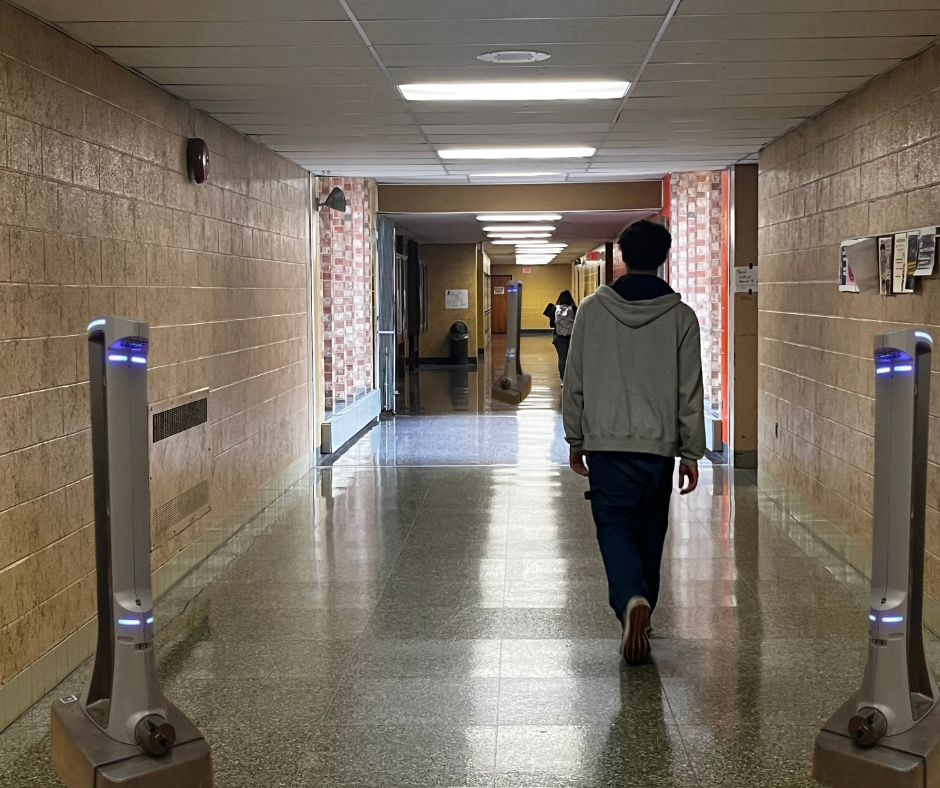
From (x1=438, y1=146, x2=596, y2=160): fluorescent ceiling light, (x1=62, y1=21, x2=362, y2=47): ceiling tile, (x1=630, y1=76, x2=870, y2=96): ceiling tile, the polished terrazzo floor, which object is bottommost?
the polished terrazzo floor

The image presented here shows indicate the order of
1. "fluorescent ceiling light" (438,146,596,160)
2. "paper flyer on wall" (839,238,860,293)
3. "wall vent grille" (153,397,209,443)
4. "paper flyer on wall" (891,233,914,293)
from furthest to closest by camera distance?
"fluorescent ceiling light" (438,146,596,160) < "paper flyer on wall" (839,238,860,293) < "wall vent grille" (153,397,209,443) < "paper flyer on wall" (891,233,914,293)

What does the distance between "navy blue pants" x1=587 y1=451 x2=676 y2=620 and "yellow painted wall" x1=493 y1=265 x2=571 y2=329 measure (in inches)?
1405

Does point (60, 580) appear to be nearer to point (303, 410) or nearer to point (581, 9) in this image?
point (581, 9)

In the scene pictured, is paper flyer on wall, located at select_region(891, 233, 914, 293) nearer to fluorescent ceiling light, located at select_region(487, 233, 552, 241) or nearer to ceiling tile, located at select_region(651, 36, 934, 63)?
ceiling tile, located at select_region(651, 36, 934, 63)

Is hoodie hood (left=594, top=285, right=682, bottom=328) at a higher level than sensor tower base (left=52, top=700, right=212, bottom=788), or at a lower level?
higher

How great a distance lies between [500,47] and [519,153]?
11.2ft

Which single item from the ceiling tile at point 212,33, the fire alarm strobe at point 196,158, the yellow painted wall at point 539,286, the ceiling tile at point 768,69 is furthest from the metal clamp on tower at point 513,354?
the yellow painted wall at point 539,286

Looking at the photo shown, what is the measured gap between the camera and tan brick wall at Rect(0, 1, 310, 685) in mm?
3578

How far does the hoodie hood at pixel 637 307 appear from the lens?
3951mm

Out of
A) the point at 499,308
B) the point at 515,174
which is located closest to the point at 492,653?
the point at 515,174

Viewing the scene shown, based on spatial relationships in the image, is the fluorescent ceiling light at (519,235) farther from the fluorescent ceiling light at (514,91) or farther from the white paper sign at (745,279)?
the fluorescent ceiling light at (514,91)

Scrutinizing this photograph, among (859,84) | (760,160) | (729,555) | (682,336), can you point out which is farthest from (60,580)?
(760,160)

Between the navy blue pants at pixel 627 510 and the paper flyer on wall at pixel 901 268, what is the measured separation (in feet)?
4.60

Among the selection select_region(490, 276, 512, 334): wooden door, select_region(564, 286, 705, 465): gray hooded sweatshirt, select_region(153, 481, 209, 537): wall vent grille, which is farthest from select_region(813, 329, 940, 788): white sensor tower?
select_region(490, 276, 512, 334): wooden door
